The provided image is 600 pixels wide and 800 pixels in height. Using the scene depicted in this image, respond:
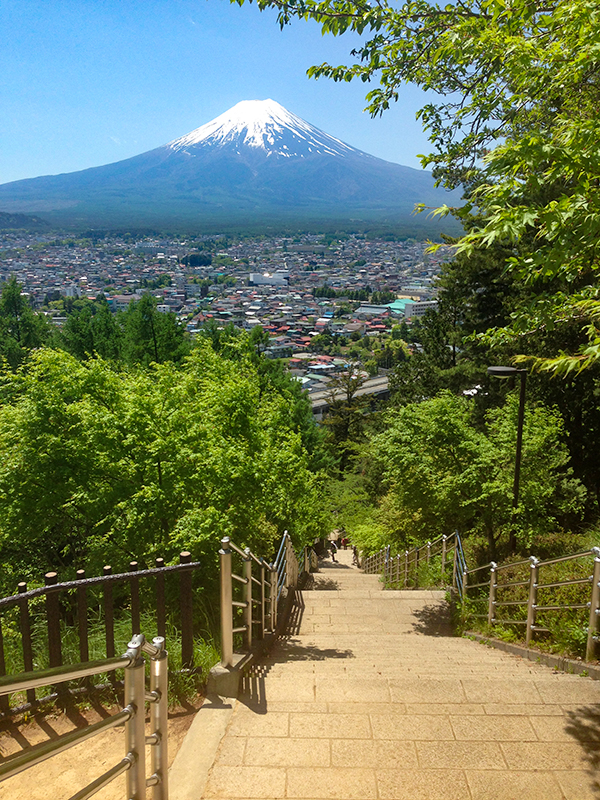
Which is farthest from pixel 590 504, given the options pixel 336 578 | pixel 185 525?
pixel 185 525

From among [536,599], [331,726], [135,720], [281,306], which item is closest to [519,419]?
[536,599]

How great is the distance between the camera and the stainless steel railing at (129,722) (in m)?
1.66

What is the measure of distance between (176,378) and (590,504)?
10.5m

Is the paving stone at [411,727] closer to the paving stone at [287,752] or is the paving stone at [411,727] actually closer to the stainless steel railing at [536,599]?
the paving stone at [287,752]

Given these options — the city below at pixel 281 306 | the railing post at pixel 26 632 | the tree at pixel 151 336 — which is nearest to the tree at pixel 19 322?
the tree at pixel 151 336

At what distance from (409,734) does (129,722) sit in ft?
6.96

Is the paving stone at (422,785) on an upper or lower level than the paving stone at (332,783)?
lower

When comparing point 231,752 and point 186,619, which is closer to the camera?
point 231,752

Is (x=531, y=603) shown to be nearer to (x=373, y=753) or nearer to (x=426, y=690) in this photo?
(x=426, y=690)

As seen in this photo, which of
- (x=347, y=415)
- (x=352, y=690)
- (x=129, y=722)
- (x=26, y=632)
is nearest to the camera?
(x=129, y=722)

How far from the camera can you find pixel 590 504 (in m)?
14.0

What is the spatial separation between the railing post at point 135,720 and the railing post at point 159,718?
293 mm

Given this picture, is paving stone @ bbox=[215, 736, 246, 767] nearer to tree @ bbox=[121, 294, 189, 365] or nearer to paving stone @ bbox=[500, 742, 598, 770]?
paving stone @ bbox=[500, 742, 598, 770]

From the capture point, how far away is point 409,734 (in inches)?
140
